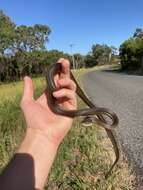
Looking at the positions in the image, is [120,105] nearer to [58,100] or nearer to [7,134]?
[7,134]

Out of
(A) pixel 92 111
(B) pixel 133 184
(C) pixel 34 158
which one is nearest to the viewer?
(C) pixel 34 158

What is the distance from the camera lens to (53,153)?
2127 millimetres

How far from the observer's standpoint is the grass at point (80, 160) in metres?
4.63

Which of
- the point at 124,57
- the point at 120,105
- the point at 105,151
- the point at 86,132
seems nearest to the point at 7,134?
the point at 86,132

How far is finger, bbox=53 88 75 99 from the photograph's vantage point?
2.11 meters

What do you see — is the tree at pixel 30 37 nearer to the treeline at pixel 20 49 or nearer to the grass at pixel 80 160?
the treeline at pixel 20 49

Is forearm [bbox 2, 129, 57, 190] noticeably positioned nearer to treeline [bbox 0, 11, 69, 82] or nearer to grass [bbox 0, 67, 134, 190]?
grass [bbox 0, 67, 134, 190]

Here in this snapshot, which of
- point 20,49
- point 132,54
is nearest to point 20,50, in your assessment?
point 20,49

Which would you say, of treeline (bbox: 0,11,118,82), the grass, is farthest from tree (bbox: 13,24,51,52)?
the grass

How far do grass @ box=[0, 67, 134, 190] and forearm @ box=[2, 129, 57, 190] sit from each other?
2503 mm

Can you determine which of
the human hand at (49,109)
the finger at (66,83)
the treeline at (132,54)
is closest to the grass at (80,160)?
the human hand at (49,109)

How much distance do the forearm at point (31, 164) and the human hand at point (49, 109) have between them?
0.04 meters

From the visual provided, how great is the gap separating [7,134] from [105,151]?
2.21m

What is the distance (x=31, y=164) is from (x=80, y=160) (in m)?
3.67
